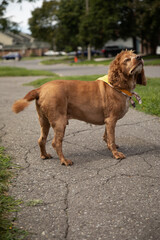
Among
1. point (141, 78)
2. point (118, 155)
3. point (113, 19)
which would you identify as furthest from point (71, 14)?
point (118, 155)

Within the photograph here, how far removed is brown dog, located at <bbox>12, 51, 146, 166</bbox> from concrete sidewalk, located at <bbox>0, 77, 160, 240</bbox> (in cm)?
33

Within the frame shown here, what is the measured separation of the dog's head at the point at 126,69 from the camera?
12.7ft

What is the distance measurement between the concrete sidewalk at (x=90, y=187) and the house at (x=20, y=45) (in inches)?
2986

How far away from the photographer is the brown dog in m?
3.89

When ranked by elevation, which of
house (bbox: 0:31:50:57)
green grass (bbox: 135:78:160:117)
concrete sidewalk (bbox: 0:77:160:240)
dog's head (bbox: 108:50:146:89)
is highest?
house (bbox: 0:31:50:57)

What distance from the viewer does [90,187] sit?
336cm

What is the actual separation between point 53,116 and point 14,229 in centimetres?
172

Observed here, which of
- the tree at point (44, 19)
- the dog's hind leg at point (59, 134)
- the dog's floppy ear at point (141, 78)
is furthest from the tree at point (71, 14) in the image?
the dog's hind leg at point (59, 134)

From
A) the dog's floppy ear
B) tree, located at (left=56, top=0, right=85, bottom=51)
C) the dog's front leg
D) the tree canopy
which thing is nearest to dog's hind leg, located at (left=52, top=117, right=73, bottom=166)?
the dog's front leg

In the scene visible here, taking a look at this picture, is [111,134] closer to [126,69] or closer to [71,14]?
[126,69]

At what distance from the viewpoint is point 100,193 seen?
321 cm

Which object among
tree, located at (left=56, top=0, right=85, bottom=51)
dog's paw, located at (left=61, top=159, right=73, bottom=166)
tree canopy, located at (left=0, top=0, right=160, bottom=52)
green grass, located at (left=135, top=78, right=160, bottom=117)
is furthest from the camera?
tree, located at (left=56, top=0, right=85, bottom=51)

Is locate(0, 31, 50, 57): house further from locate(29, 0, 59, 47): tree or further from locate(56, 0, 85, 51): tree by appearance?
locate(56, 0, 85, 51): tree

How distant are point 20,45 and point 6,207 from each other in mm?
90127
